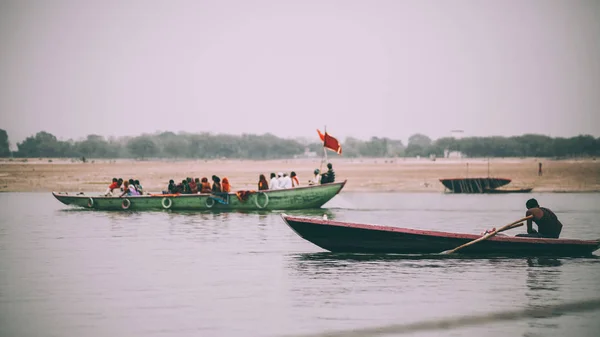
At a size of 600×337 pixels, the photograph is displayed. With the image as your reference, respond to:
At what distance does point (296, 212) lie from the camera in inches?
1378

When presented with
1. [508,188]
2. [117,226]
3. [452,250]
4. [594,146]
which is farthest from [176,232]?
[594,146]

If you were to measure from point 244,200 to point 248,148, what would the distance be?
121 metres

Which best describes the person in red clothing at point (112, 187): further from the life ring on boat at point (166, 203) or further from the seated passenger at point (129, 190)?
the life ring on boat at point (166, 203)

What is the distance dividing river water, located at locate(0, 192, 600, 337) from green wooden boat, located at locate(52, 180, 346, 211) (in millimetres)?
5210

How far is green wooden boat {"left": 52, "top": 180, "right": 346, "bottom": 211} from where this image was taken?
111 feet

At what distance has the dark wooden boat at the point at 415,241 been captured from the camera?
745 inches

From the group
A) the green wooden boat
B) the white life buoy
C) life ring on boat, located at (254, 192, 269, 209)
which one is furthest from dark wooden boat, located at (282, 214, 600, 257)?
the white life buoy

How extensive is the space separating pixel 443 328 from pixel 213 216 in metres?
22.3

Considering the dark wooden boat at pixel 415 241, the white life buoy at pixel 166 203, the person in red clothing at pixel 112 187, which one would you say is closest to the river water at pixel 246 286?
the dark wooden boat at pixel 415 241

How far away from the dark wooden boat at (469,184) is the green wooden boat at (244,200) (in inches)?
831

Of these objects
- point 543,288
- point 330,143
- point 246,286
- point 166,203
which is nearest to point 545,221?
point 543,288

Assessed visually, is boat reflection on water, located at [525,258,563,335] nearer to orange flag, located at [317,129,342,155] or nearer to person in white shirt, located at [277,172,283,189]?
orange flag, located at [317,129,342,155]

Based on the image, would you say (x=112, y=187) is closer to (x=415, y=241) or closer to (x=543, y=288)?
(x=415, y=241)

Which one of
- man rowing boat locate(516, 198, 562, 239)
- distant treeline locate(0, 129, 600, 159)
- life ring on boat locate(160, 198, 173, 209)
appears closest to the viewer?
man rowing boat locate(516, 198, 562, 239)
